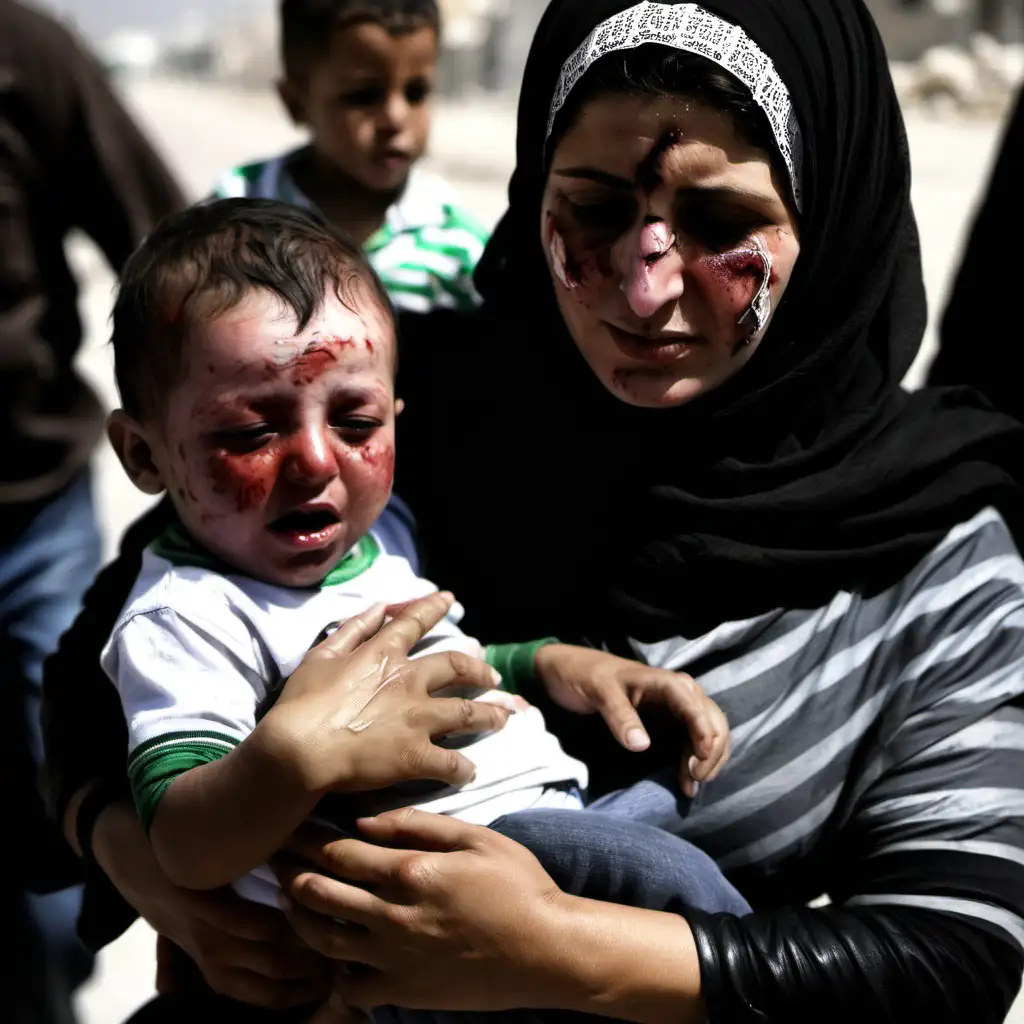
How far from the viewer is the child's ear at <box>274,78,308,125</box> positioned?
355 cm

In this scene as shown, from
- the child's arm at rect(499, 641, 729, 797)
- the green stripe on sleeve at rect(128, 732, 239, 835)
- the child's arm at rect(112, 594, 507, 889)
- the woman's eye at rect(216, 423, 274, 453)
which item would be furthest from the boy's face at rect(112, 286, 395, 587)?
the child's arm at rect(499, 641, 729, 797)

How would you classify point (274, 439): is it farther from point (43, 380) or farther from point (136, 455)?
point (43, 380)

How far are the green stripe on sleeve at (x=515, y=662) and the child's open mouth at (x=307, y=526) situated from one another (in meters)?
0.31

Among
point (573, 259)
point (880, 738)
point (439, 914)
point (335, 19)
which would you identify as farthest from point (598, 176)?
point (335, 19)

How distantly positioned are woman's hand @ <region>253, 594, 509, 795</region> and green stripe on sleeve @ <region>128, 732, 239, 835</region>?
0.31ft

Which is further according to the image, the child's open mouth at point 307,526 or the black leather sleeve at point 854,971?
the child's open mouth at point 307,526

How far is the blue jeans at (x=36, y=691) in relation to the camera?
3.32m

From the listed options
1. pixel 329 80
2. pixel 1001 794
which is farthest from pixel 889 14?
pixel 1001 794

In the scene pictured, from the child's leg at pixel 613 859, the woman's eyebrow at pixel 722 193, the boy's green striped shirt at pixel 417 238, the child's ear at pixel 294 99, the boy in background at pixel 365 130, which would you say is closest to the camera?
the child's leg at pixel 613 859

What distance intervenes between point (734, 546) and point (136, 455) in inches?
30.2

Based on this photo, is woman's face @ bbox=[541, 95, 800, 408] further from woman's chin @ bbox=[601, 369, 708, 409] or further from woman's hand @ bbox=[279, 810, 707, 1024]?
woman's hand @ bbox=[279, 810, 707, 1024]

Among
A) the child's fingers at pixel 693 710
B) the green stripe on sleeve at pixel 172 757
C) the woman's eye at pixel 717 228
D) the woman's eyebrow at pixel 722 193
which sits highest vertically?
the woman's eyebrow at pixel 722 193

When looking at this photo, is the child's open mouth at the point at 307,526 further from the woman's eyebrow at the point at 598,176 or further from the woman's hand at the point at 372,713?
the woman's eyebrow at the point at 598,176

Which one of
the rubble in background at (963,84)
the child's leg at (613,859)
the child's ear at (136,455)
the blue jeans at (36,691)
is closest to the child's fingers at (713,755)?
the child's leg at (613,859)
